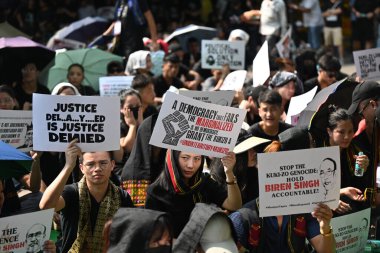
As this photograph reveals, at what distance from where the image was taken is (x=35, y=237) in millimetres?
6156

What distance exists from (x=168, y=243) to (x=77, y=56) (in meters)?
8.46

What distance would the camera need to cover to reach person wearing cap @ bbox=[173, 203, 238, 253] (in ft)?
17.1

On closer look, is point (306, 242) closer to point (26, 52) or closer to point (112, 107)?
point (112, 107)

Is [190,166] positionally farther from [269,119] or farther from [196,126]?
[269,119]

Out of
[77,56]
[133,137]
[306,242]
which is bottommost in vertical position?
[306,242]

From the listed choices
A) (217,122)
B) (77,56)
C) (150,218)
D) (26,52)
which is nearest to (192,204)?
(217,122)

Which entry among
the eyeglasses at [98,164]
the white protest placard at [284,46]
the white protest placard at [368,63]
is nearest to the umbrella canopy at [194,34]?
the white protest placard at [284,46]

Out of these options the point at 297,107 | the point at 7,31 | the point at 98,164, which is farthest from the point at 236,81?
the point at 98,164

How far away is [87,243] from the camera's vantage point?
22.0 feet

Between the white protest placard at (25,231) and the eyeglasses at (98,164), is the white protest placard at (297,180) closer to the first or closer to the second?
the eyeglasses at (98,164)

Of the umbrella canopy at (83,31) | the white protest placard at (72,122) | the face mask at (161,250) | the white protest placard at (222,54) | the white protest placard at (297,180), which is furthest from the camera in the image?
the umbrella canopy at (83,31)

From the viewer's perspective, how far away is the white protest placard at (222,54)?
1334 cm

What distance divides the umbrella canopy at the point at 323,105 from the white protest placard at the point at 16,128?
2.08 meters

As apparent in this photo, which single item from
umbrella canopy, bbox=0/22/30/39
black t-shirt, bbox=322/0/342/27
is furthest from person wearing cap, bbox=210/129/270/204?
black t-shirt, bbox=322/0/342/27
